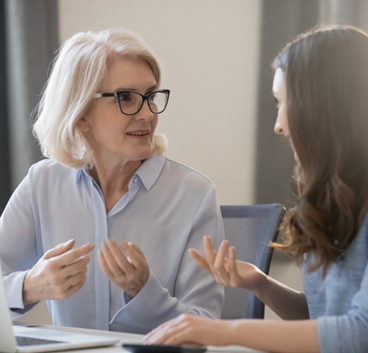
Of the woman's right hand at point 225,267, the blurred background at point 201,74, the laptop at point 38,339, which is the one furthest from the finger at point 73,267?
the blurred background at point 201,74

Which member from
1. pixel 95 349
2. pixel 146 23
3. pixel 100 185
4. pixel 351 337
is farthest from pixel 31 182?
pixel 146 23

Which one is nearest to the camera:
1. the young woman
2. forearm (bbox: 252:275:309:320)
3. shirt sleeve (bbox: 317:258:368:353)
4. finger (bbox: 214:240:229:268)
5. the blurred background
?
shirt sleeve (bbox: 317:258:368:353)

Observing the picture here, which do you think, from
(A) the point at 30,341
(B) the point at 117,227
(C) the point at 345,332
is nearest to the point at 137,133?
(B) the point at 117,227

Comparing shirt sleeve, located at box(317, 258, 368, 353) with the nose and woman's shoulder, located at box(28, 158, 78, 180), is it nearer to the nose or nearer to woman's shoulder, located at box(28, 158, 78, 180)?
the nose

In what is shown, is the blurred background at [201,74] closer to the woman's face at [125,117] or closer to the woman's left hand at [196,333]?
the woman's face at [125,117]

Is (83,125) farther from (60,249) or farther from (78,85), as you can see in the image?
(60,249)

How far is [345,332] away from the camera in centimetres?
116

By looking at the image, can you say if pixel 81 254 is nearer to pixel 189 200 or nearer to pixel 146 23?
pixel 189 200

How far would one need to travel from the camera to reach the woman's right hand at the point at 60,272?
162 cm

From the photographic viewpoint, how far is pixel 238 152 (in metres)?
3.25

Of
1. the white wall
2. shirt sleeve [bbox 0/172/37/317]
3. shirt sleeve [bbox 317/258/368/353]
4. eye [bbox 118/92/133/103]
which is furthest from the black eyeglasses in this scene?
the white wall

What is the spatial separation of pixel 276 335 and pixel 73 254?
23.8 inches

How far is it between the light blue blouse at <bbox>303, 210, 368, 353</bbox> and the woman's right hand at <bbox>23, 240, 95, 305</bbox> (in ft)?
1.80

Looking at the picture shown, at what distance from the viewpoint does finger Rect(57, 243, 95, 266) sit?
1575mm
